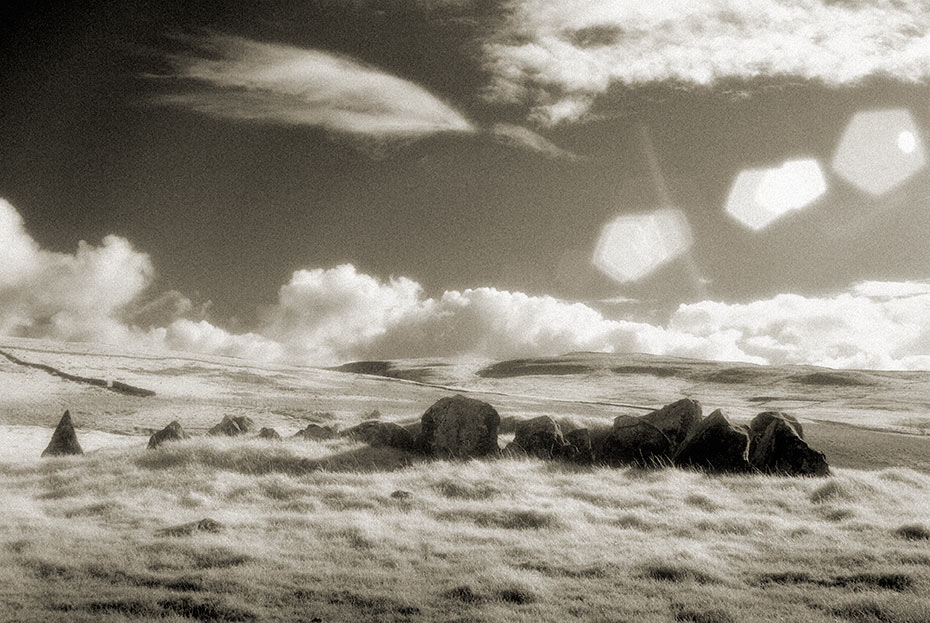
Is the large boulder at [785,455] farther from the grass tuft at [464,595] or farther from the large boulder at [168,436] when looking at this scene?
the large boulder at [168,436]

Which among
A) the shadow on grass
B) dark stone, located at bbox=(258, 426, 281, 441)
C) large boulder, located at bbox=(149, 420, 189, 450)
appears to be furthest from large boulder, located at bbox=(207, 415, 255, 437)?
the shadow on grass

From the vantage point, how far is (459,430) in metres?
26.5

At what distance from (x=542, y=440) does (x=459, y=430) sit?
3372 mm

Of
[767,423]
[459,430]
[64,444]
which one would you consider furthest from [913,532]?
[64,444]

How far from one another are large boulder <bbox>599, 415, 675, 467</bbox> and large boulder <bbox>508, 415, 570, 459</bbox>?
1.68 meters

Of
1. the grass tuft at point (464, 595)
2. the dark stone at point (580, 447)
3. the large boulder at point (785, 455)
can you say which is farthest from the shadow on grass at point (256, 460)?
the large boulder at point (785, 455)

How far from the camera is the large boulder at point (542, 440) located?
26188mm

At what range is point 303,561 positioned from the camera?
1277cm

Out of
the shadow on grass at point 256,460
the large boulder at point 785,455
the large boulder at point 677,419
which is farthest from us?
the large boulder at point 677,419

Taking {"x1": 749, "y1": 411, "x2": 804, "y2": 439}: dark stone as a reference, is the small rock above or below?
below

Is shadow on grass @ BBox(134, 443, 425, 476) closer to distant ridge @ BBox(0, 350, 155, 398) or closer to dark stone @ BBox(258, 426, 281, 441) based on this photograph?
dark stone @ BBox(258, 426, 281, 441)

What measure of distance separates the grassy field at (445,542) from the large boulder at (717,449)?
1.83 meters

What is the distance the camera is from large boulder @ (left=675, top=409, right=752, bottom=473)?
24531mm

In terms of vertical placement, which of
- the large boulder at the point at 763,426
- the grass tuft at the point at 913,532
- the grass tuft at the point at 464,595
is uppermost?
the large boulder at the point at 763,426
